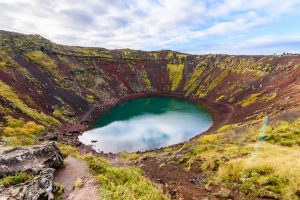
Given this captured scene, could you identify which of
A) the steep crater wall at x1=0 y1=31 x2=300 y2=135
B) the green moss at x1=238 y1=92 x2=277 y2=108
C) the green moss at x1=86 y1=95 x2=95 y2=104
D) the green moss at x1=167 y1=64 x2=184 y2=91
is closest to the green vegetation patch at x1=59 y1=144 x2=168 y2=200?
the steep crater wall at x1=0 y1=31 x2=300 y2=135

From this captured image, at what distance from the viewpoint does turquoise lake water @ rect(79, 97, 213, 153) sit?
68188 mm

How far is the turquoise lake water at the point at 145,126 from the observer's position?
2685 inches

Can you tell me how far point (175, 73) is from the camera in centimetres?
17100

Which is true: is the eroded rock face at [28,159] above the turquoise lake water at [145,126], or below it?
above

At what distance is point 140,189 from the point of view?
2055 centimetres

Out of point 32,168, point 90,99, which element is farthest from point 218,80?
point 32,168

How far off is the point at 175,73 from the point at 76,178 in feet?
500

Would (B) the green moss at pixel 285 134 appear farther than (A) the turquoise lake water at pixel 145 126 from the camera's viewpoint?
No

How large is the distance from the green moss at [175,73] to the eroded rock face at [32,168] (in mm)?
133632

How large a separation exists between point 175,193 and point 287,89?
80549 mm

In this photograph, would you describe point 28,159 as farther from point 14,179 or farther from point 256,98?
point 256,98

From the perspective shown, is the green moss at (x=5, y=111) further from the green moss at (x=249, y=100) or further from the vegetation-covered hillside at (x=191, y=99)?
the green moss at (x=249, y=100)

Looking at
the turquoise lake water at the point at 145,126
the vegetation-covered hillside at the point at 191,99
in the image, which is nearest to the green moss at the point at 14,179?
the vegetation-covered hillside at the point at 191,99

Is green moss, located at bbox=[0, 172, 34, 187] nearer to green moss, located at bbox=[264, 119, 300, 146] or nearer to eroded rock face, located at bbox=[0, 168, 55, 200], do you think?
eroded rock face, located at bbox=[0, 168, 55, 200]
